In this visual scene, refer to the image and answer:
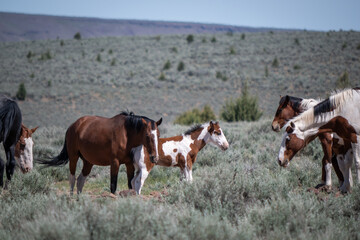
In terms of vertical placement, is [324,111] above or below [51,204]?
above

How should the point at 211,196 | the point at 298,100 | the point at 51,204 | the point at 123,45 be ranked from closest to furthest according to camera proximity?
the point at 51,204, the point at 211,196, the point at 298,100, the point at 123,45

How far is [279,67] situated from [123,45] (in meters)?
23.6

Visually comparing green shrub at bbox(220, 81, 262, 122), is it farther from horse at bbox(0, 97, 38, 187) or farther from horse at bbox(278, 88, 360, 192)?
horse at bbox(278, 88, 360, 192)

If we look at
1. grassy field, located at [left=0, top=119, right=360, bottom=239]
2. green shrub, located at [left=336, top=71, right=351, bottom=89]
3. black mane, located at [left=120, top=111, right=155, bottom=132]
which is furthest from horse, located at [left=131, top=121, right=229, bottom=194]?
green shrub, located at [left=336, top=71, right=351, bottom=89]

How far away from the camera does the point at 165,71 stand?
136 ft

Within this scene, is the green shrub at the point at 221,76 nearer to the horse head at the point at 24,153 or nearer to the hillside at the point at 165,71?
the hillside at the point at 165,71

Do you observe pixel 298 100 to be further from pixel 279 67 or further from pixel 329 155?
pixel 279 67

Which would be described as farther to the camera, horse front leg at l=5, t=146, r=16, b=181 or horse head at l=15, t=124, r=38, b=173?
horse head at l=15, t=124, r=38, b=173

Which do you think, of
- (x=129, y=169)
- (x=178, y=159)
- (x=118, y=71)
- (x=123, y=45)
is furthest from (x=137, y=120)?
(x=123, y=45)

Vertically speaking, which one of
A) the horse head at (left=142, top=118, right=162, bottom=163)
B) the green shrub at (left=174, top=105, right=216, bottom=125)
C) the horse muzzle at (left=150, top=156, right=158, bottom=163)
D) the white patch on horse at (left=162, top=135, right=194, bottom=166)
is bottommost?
the green shrub at (left=174, top=105, right=216, bottom=125)

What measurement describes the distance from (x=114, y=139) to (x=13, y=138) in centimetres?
282

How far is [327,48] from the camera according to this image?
42.8 m

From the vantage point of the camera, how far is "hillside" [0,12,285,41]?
494 ft

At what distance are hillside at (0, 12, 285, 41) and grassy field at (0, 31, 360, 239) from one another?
110073mm
